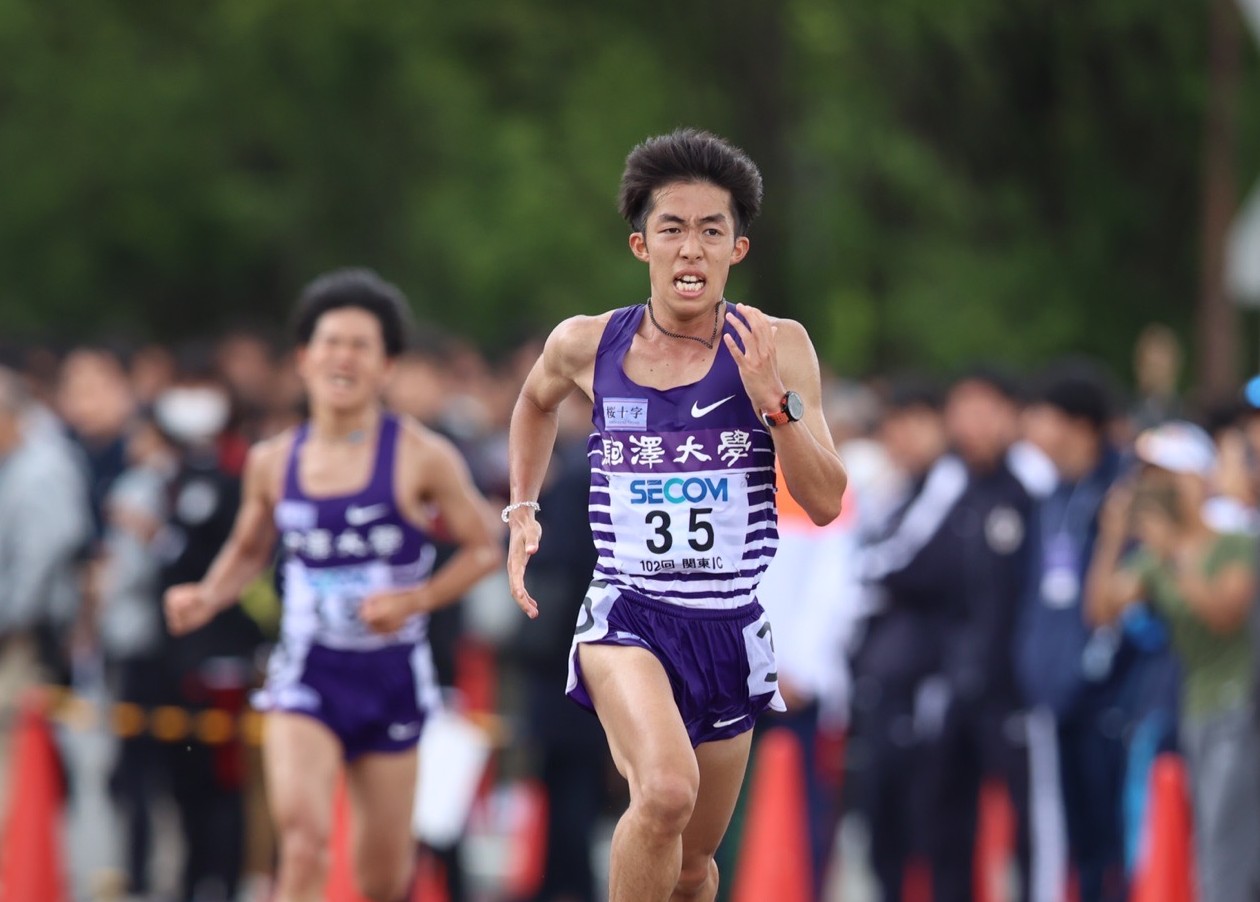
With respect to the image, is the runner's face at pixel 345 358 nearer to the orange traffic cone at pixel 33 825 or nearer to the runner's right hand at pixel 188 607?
the runner's right hand at pixel 188 607

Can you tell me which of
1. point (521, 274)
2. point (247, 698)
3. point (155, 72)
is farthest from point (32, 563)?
point (155, 72)

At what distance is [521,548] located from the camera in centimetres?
777

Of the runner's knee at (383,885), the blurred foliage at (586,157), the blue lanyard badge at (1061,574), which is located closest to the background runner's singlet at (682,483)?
the runner's knee at (383,885)

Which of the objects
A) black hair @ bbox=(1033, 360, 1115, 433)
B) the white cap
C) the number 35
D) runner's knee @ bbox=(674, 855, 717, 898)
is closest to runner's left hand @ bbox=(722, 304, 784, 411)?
the number 35

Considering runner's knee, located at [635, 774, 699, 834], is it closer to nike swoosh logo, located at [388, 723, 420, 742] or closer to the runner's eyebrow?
the runner's eyebrow

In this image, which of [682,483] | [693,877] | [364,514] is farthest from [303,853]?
[682,483]

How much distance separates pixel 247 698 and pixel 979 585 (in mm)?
4140

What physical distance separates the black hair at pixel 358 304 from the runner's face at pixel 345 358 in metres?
0.04

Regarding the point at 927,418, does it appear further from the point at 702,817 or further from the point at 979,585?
the point at 702,817

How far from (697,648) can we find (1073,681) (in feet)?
16.9

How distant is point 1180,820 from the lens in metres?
10.8

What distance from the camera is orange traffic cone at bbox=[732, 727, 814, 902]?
12484mm

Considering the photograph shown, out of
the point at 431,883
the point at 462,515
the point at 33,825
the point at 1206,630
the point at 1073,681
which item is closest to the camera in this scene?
the point at 462,515

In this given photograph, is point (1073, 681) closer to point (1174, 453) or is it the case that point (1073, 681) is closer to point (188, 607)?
point (1174, 453)
